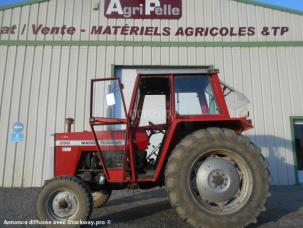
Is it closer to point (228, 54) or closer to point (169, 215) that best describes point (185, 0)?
point (228, 54)

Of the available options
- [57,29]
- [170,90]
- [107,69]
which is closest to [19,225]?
[170,90]

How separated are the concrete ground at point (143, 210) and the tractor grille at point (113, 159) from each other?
924 mm

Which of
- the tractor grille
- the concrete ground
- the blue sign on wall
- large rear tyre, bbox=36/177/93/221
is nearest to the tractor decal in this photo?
the tractor grille

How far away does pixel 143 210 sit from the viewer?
245 inches

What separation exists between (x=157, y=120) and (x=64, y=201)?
1.99m

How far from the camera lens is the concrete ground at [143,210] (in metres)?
5.22

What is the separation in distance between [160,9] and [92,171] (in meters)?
7.60

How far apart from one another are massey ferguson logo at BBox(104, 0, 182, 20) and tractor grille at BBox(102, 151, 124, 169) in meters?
7.13

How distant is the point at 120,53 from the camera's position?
36.0 feet

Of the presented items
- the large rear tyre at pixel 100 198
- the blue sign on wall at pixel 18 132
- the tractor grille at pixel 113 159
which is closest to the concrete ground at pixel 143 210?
the large rear tyre at pixel 100 198

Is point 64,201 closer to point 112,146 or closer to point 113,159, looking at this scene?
point 113,159

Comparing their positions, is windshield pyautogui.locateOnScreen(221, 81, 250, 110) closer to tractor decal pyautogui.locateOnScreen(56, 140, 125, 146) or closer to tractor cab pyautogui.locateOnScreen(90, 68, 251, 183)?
tractor cab pyautogui.locateOnScreen(90, 68, 251, 183)

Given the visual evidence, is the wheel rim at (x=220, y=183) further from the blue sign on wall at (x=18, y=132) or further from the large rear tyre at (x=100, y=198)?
the blue sign on wall at (x=18, y=132)

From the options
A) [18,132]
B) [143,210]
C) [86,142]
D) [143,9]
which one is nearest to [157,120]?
[86,142]
